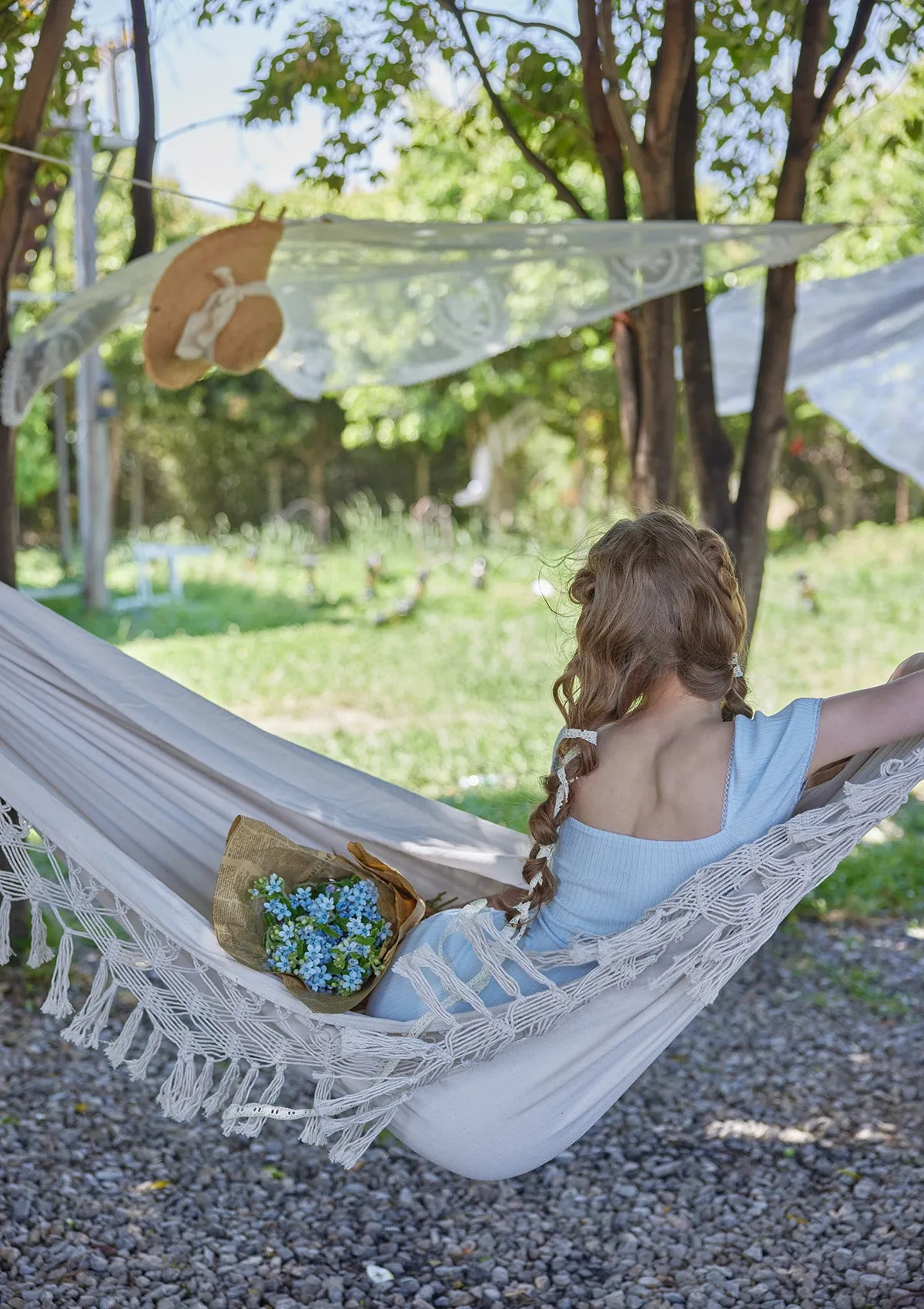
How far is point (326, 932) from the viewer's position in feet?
5.70

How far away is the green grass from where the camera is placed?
15.4 ft

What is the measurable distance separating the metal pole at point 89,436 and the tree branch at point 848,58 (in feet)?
19.1

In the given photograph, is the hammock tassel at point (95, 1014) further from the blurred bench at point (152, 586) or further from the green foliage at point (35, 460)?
the green foliage at point (35, 460)

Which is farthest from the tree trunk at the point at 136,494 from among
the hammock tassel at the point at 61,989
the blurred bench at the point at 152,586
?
the hammock tassel at the point at 61,989

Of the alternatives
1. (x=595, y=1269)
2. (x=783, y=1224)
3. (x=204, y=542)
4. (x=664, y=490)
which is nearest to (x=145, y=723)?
(x=595, y=1269)

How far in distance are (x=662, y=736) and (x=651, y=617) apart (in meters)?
0.15

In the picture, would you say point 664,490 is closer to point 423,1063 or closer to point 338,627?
point 423,1063

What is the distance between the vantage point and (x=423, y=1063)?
64.1 inches

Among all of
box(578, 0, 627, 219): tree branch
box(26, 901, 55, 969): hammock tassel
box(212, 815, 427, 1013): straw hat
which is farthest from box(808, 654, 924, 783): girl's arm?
box(578, 0, 627, 219): tree branch

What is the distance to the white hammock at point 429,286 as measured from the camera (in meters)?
2.72

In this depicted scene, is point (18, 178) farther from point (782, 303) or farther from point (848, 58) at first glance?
point (848, 58)

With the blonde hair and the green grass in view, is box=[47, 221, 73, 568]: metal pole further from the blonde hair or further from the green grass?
the blonde hair

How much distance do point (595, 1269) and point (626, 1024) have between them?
22.5 inches

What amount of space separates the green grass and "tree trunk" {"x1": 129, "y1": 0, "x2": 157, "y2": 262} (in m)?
1.31
